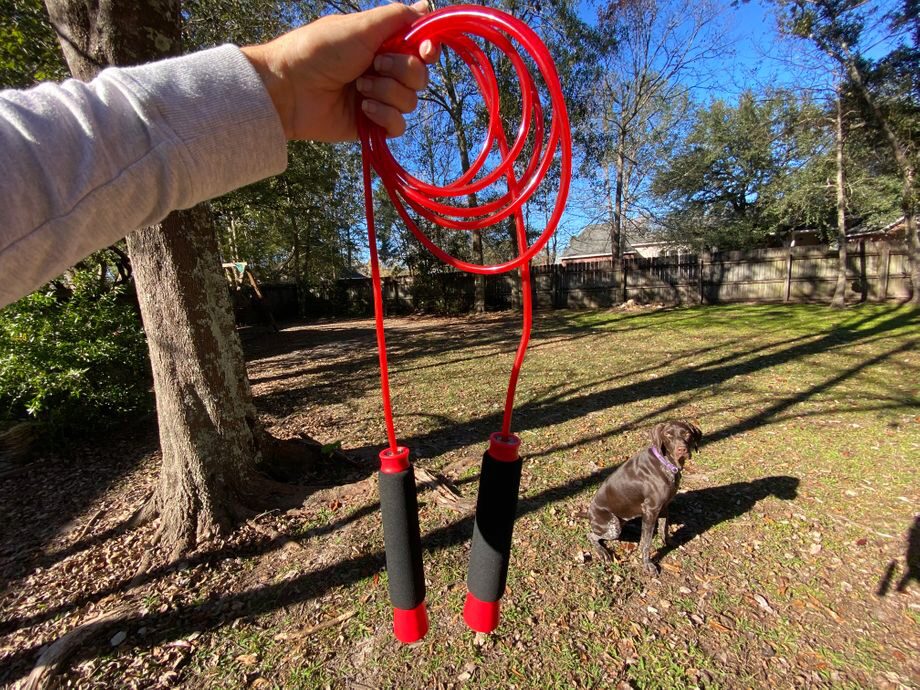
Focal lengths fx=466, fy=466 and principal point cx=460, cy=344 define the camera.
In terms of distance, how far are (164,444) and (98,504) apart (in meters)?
1.47

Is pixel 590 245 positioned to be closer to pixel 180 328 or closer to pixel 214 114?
pixel 180 328

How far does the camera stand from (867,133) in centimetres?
1345

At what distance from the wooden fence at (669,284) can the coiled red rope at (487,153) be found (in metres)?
17.6

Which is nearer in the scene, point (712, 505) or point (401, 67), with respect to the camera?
point (401, 67)

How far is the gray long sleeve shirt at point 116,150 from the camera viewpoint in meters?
0.71

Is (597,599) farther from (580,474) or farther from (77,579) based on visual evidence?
(77,579)

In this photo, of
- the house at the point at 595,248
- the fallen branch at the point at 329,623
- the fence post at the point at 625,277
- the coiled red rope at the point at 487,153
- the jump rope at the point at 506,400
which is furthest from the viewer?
the house at the point at 595,248

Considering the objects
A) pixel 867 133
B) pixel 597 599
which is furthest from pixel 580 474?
pixel 867 133

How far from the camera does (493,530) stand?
1175 mm

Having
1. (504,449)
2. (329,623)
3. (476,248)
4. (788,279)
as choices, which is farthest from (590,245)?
(504,449)

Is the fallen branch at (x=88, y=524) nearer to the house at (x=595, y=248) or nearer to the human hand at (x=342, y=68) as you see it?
the human hand at (x=342, y=68)

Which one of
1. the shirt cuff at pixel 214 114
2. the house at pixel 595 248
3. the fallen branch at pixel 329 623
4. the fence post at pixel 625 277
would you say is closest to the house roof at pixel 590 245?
the house at pixel 595 248

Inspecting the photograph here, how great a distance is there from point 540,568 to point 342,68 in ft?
9.47

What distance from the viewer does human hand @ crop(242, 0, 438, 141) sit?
1.08 meters
